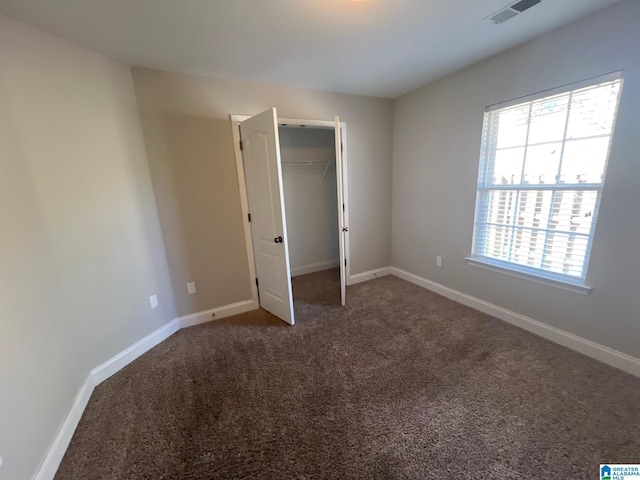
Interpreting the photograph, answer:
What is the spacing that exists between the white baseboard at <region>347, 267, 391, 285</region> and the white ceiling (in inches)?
99.1

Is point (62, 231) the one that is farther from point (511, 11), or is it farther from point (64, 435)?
point (511, 11)

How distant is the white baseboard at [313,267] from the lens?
164 inches

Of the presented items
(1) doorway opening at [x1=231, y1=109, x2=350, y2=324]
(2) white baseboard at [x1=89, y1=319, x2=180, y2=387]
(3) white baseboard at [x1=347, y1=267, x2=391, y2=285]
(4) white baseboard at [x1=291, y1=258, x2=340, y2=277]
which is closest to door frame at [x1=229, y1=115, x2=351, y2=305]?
(1) doorway opening at [x1=231, y1=109, x2=350, y2=324]

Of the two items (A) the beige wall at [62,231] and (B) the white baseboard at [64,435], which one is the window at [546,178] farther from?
(B) the white baseboard at [64,435]

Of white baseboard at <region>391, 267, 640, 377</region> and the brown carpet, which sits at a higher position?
white baseboard at <region>391, 267, 640, 377</region>

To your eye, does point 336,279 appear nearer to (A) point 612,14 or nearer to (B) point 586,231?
(B) point 586,231

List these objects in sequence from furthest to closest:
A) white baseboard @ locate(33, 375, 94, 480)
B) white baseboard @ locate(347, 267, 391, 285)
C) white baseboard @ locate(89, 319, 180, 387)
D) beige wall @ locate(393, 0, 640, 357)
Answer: white baseboard @ locate(347, 267, 391, 285)
white baseboard @ locate(89, 319, 180, 387)
beige wall @ locate(393, 0, 640, 357)
white baseboard @ locate(33, 375, 94, 480)

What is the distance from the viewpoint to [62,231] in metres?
1.74

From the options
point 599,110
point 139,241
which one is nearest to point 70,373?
point 139,241

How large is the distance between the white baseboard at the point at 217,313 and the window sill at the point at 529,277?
101 inches

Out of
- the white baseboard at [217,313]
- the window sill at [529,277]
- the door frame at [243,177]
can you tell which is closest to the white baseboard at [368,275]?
the door frame at [243,177]

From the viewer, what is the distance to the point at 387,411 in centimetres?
161

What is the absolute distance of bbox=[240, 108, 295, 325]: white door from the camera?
2.34 metres

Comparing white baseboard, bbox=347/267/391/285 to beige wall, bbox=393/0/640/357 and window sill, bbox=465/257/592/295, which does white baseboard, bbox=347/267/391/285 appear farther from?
window sill, bbox=465/257/592/295
